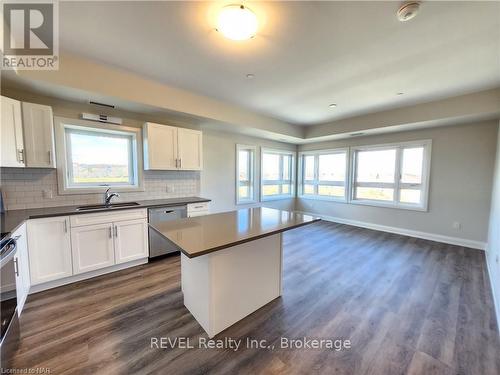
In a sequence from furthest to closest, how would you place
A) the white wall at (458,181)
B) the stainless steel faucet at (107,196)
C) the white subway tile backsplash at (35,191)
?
the white wall at (458,181) < the stainless steel faucet at (107,196) < the white subway tile backsplash at (35,191)

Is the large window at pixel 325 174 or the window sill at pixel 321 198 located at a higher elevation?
the large window at pixel 325 174

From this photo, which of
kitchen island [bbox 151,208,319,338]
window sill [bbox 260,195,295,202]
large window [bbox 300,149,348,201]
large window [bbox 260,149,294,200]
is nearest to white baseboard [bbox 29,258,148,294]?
kitchen island [bbox 151,208,319,338]

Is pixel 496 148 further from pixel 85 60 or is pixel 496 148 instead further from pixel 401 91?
pixel 85 60

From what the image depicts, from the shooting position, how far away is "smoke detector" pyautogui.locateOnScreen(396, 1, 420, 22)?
4.91 ft

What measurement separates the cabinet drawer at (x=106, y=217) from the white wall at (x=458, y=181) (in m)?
5.15

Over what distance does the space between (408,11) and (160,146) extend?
323 cm

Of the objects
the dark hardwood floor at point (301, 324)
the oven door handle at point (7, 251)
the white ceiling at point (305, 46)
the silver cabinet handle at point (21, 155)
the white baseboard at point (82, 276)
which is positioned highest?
the white ceiling at point (305, 46)

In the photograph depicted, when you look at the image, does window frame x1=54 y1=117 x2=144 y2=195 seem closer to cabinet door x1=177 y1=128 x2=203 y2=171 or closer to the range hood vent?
the range hood vent

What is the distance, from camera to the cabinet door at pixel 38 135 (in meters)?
2.30

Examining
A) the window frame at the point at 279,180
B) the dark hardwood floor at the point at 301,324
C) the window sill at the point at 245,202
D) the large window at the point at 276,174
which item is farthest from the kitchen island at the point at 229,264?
the large window at the point at 276,174

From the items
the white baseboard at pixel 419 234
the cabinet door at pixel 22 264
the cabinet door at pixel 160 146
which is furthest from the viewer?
the white baseboard at pixel 419 234

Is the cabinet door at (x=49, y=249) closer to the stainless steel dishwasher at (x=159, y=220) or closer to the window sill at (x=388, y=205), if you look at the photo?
the stainless steel dishwasher at (x=159, y=220)

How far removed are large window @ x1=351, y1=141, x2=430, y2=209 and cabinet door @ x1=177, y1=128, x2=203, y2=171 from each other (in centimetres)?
388

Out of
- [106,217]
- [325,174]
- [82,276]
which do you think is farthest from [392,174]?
[82,276]
